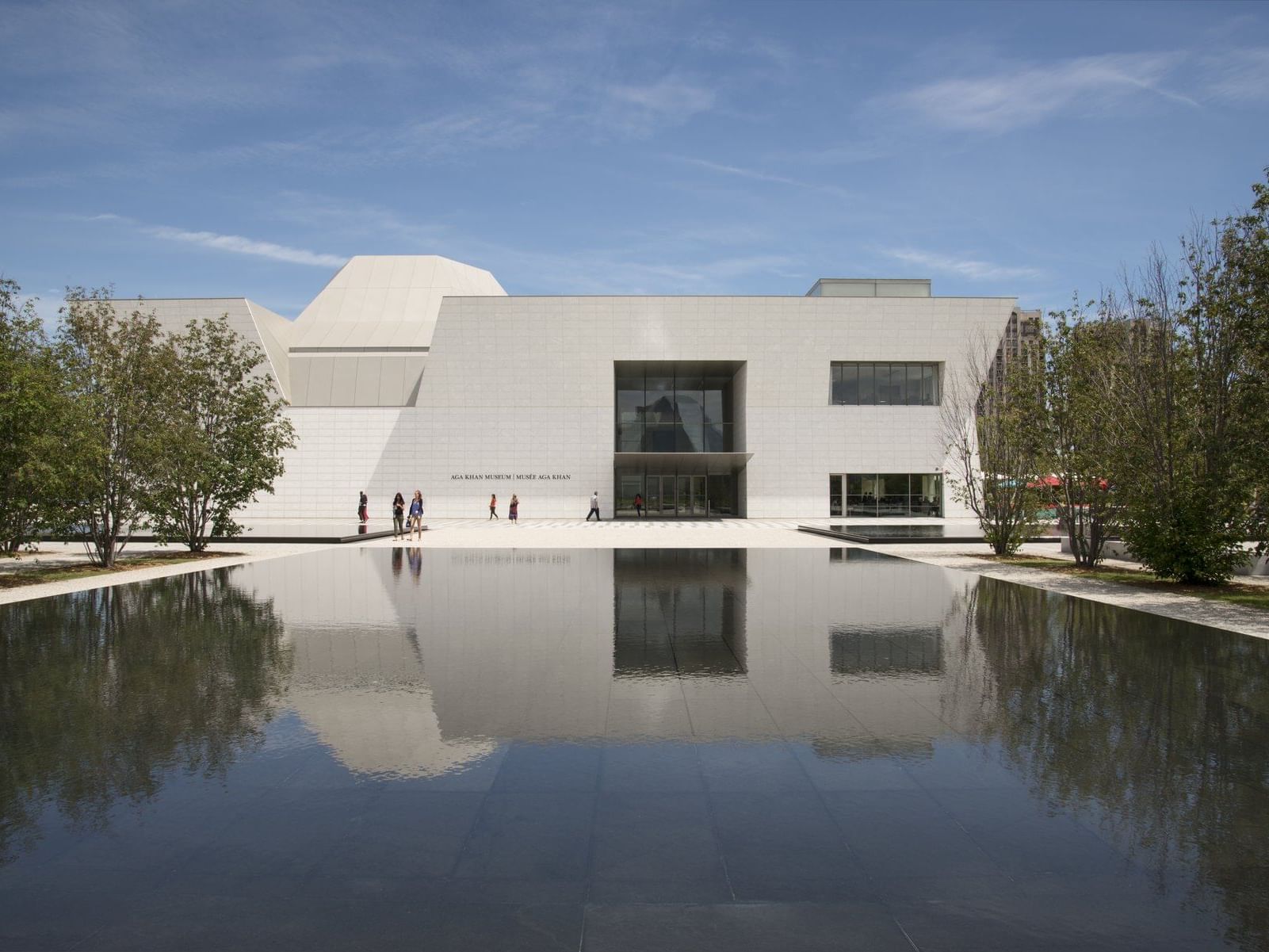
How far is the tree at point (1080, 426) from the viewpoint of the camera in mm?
18344

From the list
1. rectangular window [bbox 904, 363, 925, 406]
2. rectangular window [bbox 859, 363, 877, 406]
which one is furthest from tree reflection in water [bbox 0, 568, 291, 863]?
rectangular window [bbox 904, 363, 925, 406]

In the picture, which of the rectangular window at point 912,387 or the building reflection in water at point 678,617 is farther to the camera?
the rectangular window at point 912,387

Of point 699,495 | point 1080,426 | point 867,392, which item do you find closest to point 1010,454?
point 1080,426

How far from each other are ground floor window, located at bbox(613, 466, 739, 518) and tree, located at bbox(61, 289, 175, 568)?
3182 centimetres

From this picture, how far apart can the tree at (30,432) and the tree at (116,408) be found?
87cm

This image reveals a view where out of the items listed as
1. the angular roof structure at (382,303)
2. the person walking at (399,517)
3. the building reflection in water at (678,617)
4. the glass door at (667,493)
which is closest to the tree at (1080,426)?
the building reflection in water at (678,617)

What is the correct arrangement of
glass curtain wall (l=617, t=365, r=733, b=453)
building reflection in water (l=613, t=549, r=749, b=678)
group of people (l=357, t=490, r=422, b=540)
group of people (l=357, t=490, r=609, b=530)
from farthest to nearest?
glass curtain wall (l=617, t=365, r=733, b=453) < group of people (l=357, t=490, r=609, b=530) < group of people (l=357, t=490, r=422, b=540) < building reflection in water (l=613, t=549, r=749, b=678)

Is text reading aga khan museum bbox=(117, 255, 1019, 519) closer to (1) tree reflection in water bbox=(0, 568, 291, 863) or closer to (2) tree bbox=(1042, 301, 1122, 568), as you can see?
(2) tree bbox=(1042, 301, 1122, 568)

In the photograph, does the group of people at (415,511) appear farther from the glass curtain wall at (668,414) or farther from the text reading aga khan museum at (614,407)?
the glass curtain wall at (668,414)

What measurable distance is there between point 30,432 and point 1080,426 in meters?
21.1

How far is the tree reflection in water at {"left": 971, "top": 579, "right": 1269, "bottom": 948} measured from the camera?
411cm

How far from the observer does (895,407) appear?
47938 millimetres

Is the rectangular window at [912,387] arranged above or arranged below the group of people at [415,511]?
above

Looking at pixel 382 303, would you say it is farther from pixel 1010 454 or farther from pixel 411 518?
pixel 1010 454
